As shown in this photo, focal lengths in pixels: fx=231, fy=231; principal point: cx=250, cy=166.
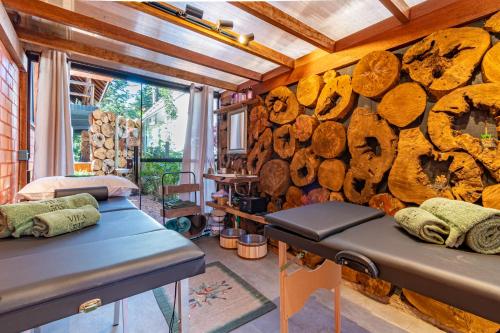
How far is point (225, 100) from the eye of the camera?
3855 mm

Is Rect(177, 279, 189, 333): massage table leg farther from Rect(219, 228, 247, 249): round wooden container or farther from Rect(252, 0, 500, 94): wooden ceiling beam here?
Rect(252, 0, 500, 94): wooden ceiling beam

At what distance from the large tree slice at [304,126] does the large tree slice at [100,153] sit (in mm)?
2543

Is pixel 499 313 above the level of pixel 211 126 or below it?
below

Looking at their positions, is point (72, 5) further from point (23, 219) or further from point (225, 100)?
point (225, 100)

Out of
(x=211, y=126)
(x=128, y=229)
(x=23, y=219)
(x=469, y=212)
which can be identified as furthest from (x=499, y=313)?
(x=211, y=126)

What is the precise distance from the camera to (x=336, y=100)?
2236mm

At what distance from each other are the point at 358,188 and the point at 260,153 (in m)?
1.31

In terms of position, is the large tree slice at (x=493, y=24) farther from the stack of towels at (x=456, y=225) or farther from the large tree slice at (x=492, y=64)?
the stack of towels at (x=456, y=225)

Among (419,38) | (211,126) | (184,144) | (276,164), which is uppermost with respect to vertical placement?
(419,38)

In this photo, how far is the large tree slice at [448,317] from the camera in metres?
1.39

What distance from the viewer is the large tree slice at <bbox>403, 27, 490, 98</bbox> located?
1416mm

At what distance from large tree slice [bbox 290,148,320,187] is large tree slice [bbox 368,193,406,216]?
606 millimetres

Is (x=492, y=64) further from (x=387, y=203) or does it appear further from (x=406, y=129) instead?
(x=387, y=203)

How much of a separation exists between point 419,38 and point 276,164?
1.67 meters
